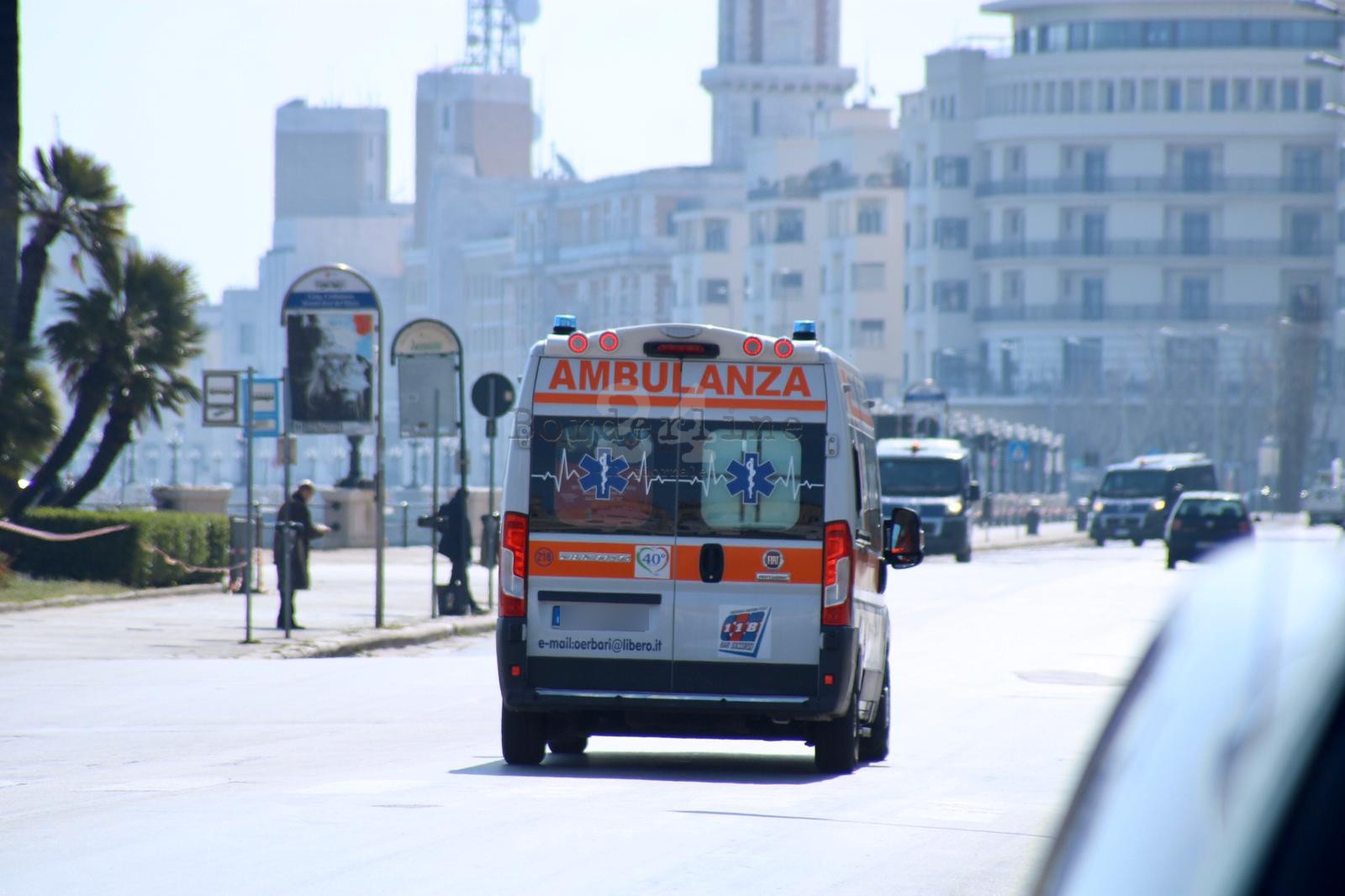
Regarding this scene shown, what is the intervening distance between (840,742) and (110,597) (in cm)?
1788

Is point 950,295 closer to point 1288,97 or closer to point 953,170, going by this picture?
point 953,170

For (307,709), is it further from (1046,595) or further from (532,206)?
(532,206)

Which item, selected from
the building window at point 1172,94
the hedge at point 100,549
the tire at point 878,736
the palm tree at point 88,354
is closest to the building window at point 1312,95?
the building window at point 1172,94

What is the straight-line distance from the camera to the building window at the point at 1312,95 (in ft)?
421

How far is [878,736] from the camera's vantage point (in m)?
14.4

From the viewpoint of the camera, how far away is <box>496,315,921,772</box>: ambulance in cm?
1281

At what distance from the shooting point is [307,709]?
17.2 metres

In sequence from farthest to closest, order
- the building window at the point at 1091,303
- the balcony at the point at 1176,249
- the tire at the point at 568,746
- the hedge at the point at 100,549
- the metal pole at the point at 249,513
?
the building window at the point at 1091,303 < the balcony at the point at 1176,249 < the hedge at the point at 100,549 < the metal pole at the point at 249,513 < the tire at the point at 568,746

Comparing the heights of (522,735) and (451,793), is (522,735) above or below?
above

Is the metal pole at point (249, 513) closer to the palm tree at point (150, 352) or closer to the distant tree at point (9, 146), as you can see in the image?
the distant tree at point (9, 146)

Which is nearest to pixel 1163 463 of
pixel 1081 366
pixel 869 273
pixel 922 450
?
pixel 922 450

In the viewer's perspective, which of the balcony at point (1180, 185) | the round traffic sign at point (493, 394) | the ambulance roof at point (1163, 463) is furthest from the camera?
the balcony at point (1180, 185)

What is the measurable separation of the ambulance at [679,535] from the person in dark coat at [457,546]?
1692 centimetres

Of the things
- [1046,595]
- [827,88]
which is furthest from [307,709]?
[827,88]
